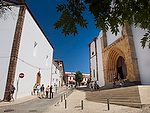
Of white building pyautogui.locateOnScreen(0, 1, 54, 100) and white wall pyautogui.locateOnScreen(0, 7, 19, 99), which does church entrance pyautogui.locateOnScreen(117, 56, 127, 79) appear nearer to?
white building pyautogui.locateOnScreen(0, 1, 54, 100)

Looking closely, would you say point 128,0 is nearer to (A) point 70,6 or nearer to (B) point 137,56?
(A) point 70,6

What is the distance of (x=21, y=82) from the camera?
11062 millimetres

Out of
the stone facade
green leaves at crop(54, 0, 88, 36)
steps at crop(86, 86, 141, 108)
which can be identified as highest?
the stone facade

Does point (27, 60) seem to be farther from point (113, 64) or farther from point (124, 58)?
point (113, 64)

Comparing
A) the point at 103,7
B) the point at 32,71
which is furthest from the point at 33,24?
the point at 103,7

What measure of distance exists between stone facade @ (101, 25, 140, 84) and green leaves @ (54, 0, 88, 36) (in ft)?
40.1

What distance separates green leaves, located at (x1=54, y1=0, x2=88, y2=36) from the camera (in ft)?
6.61

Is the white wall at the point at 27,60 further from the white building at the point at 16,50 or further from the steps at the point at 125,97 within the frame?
the steps at the point at 125,97

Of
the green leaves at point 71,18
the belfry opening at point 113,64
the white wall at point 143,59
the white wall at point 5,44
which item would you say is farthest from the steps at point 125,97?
the white wall at point 5,44

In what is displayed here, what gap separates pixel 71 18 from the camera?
208 centimetres

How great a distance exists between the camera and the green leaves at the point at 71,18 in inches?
79.3

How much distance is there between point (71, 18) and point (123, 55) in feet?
46.1

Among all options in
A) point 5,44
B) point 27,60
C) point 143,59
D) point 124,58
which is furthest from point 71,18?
point 124,58

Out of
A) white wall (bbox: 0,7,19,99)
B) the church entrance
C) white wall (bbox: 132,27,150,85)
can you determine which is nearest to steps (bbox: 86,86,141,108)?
white wall (bbox: 132,27,150,85)
